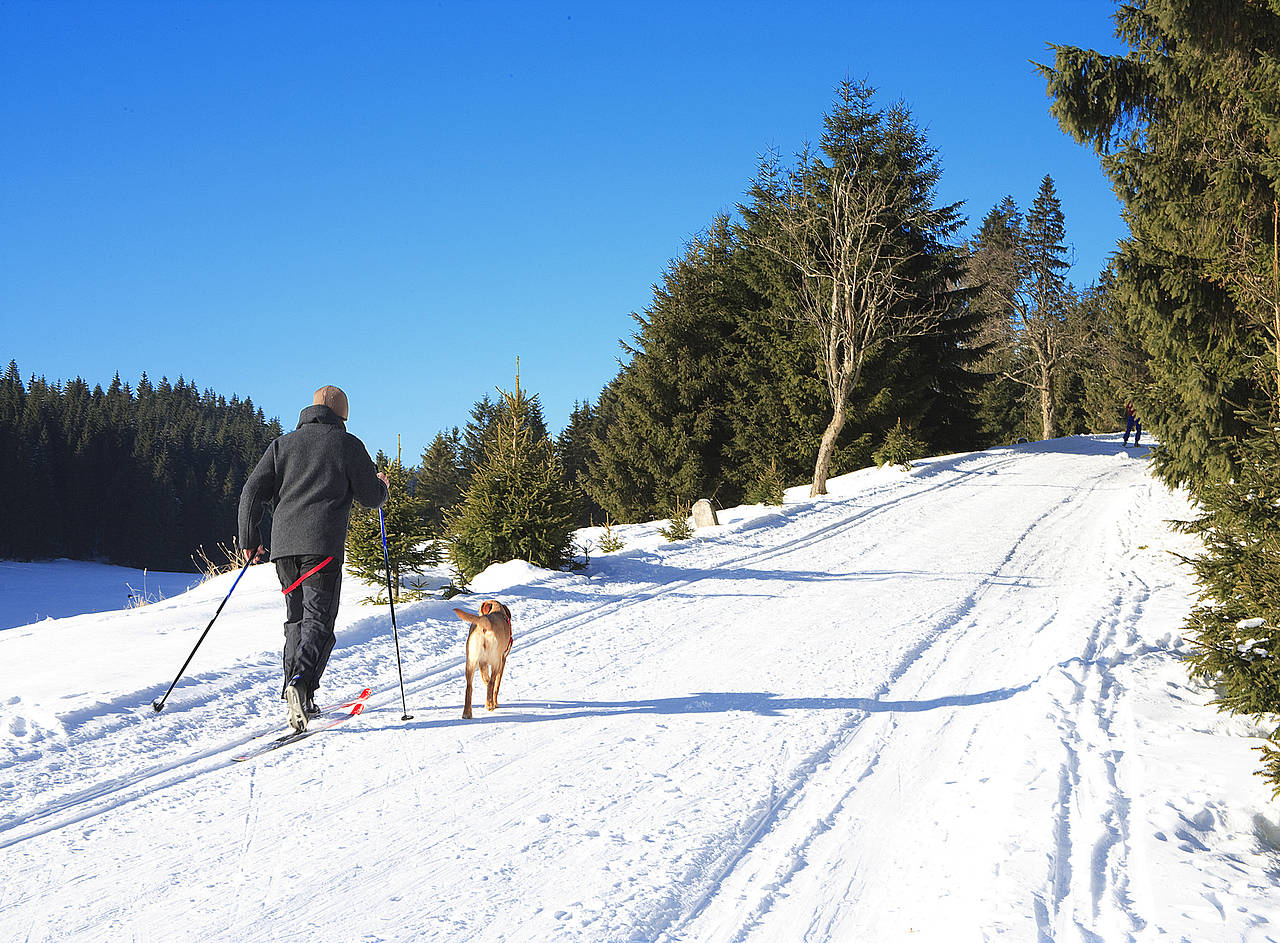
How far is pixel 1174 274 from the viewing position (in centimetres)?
993

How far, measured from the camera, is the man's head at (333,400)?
5539mm

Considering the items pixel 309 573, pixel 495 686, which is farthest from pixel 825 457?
pixel 309 573

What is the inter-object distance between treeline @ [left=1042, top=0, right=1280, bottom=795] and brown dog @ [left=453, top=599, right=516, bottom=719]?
6.20 meters

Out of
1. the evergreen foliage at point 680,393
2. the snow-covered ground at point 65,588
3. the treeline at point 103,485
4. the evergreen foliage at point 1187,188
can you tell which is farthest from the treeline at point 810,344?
the treeline at point 103,485

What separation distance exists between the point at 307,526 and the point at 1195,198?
10240 mm

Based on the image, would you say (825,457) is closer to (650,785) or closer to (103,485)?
(650,785)

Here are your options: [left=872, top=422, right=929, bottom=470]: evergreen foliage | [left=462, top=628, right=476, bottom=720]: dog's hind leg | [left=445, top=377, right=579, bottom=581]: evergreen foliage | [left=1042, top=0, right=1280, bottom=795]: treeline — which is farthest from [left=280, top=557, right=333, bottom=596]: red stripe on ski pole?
[left=872, top=422, right=929, bottom=470]: evergreen foliage

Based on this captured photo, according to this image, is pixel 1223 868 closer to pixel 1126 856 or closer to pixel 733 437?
pixel 1126 856

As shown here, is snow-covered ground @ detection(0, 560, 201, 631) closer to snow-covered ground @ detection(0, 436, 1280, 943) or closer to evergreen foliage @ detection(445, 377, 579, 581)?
evergreen foliage @ detection(445, 377, 579, 581)

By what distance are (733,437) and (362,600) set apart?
70.7 ft

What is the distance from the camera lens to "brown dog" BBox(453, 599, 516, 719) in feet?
17.7

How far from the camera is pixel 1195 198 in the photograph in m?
9.64

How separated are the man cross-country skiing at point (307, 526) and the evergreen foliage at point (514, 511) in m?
5.49

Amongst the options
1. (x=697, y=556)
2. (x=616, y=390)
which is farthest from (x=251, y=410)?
(x=697, y=556)
